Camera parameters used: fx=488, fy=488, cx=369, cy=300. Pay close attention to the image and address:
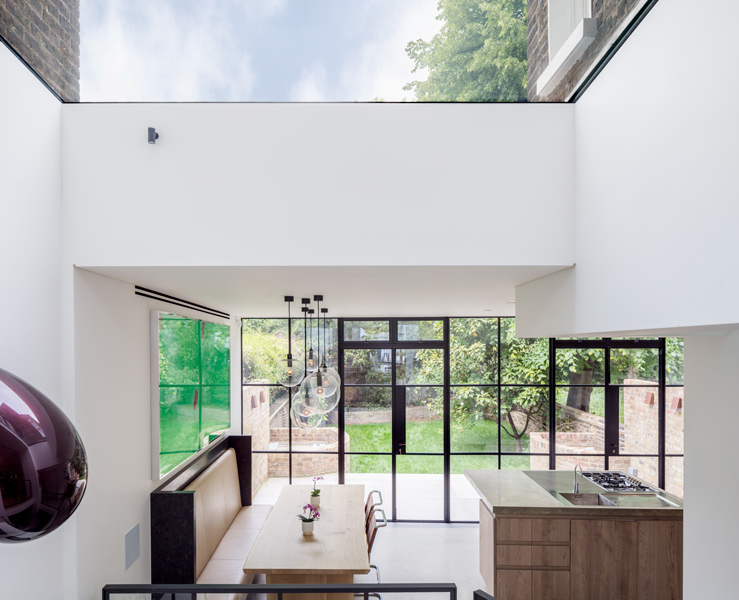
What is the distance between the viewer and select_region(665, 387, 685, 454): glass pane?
6.23 meters

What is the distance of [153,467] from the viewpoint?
129 inches

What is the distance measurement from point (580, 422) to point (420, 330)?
239 cm

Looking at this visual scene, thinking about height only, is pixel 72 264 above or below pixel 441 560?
above

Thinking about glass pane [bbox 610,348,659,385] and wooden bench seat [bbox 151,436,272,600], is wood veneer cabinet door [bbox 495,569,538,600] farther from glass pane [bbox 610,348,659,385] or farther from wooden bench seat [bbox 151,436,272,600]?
glass pane [bbox 610,348,659,385]

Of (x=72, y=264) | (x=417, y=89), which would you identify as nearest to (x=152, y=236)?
(x=72, y=264)

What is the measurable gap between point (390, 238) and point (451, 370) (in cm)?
454

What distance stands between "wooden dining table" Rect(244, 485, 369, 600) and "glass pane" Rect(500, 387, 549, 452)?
8.57ft

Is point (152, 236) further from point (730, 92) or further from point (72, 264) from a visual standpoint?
point (730, 92)

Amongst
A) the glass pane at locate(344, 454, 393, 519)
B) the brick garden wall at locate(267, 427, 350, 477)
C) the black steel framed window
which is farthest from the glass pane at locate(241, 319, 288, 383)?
the glass pane at locate(344, 454, 393, 519)

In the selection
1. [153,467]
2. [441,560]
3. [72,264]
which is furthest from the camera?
[441,560]

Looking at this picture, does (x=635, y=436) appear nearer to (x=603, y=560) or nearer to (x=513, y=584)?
(x=603, y=560)

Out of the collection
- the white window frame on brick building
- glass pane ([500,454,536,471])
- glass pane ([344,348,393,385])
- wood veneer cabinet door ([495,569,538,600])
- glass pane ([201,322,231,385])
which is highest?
the white window frame on brick building

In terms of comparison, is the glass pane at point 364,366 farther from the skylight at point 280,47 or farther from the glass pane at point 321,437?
the skylight at point 280,47

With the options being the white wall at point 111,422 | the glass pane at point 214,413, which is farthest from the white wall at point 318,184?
the glass pane at point 214,413
